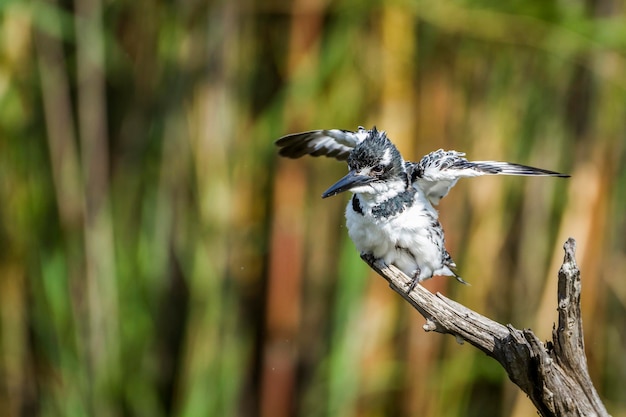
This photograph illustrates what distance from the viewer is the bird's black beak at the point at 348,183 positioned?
2.02m

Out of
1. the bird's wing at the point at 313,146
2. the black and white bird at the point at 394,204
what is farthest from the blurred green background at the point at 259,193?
the black and white bird at the point at 394,204

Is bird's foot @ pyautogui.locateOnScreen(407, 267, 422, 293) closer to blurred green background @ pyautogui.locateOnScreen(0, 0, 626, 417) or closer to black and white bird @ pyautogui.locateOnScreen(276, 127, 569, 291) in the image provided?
black and white bird @ pyautogui.locateOnScreen(276, 127, 569, 291)

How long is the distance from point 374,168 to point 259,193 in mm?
1352

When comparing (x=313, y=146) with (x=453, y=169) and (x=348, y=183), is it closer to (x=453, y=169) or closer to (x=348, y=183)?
(x=348, y=183)

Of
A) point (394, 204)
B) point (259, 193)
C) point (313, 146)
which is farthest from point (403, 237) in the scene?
point (259, 193)

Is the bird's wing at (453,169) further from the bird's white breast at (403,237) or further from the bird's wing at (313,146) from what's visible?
the bird's wing at (313,146)

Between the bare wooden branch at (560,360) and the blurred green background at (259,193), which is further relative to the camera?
the blurred green background at (259,193)

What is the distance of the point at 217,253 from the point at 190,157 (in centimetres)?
37

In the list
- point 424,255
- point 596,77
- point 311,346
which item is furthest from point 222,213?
point 596,77

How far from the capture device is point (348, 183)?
2.05 m

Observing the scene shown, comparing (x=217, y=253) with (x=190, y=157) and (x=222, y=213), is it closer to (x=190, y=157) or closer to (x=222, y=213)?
(x=222, y=213)

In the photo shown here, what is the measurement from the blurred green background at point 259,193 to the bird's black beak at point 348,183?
3.46 feet

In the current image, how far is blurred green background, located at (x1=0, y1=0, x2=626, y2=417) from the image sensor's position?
3.17m

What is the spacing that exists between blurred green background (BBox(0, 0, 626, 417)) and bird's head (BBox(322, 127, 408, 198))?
1.00m
